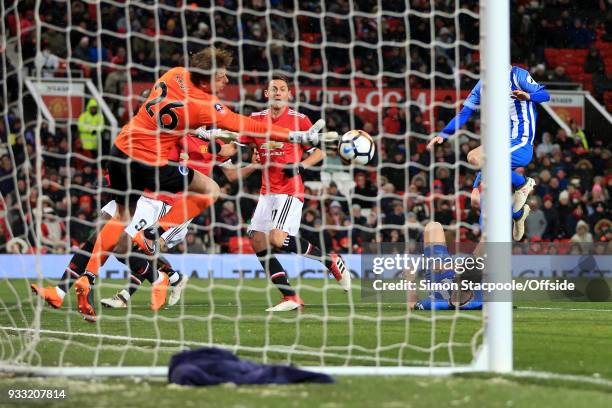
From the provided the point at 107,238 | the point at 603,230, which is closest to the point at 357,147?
the point at 107,238

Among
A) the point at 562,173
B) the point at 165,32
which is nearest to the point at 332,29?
the point at 165,32

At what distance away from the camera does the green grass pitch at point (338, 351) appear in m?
4.51

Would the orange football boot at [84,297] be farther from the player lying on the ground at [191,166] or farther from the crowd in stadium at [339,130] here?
the crowd in stadium at [339,130]

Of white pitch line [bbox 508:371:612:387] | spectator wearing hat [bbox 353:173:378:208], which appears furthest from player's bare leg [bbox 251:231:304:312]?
spectator wearing hat [bbox 353:173:378:208]

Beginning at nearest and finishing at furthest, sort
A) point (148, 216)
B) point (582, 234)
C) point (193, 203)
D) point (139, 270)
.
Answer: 1. point (193, 203)
2. point (148, 216)
3. point (139, 270)
4. point (582, 234)

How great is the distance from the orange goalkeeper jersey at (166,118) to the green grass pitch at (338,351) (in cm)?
125

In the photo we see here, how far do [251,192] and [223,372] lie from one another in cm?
1239

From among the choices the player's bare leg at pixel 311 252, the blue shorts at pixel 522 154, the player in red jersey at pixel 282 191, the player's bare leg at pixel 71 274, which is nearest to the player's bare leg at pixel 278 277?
the player in red jersey at pixel 282 191

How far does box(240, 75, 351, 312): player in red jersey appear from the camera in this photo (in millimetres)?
9703

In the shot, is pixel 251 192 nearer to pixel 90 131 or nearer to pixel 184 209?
pixel 90 131

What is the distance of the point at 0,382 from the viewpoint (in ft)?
16.7

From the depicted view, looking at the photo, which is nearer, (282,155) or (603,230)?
(282,155)

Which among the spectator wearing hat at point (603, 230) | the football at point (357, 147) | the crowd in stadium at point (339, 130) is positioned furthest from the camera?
the spectator wearing hat at point (603, 230)

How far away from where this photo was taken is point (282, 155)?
1030 cm
